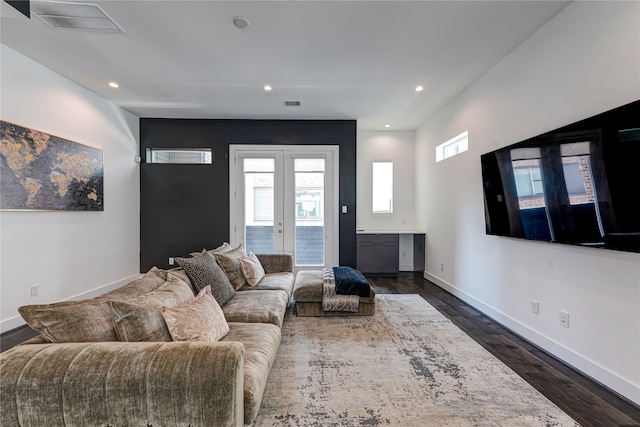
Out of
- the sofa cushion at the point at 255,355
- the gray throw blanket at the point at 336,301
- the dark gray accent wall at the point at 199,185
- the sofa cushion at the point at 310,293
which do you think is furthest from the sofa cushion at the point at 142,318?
the dark gray accent wall at the point at 199,185

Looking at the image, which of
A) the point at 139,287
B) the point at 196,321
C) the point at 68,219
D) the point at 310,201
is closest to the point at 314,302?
the point at 196,321

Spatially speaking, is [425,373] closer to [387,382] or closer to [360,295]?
[387,382]

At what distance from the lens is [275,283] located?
325cm

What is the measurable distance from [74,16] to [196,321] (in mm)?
2808

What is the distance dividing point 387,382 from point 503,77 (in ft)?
10.9

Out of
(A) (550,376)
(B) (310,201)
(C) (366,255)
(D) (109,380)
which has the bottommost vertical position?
(A) (550,376)

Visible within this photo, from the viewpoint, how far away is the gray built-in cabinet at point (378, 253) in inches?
205

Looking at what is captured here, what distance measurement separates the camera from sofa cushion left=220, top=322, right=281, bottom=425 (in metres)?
1.37

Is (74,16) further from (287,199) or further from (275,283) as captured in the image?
(287,199)

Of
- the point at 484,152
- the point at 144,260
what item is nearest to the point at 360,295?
the point at 484,152

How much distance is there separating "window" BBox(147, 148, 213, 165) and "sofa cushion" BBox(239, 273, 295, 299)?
2.61 metres

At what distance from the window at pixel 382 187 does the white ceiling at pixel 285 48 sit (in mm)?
1803

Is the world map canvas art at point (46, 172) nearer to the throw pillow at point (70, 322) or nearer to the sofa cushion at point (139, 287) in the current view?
the sofa cushion at point (139, 287)

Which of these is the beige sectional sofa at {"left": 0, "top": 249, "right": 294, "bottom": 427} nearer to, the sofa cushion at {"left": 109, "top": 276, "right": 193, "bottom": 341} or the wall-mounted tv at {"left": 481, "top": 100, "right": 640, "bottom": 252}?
the sofa cushion at {"left": 109, "top": 276, "right": 193, "bottom": 341}
